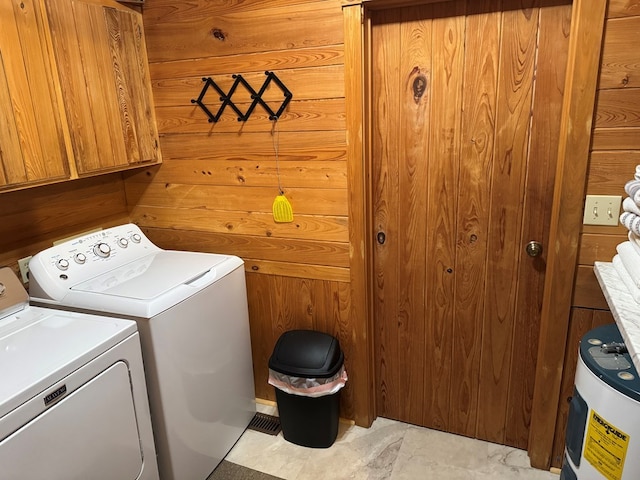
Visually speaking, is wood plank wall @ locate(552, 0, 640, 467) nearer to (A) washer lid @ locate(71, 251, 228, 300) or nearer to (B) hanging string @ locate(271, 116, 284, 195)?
(B) hanging string @ locate(271, 116, 284, 195)

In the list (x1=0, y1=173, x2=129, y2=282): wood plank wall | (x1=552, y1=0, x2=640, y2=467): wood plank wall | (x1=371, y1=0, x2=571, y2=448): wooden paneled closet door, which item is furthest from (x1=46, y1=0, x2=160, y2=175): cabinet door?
(x1=552, y1=0, x2=640, y2=467): wood plank wall

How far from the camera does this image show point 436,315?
7.05 ft

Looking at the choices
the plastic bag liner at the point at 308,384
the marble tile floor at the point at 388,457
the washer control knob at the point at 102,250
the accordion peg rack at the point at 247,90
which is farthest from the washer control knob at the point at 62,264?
the marble tile floor at the point at 388,457

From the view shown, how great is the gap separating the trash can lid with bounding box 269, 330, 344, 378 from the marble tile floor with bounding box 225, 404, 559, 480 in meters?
0.43

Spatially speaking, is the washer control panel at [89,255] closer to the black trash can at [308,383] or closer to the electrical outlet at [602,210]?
the black trash can at [308,383]

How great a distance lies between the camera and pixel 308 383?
83.0 inches

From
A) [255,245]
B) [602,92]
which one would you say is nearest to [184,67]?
[255,245]

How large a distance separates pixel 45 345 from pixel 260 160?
1.16m

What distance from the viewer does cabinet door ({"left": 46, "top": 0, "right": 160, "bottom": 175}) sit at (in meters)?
1.82

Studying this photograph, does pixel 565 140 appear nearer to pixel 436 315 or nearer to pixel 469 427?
pixel 436 315

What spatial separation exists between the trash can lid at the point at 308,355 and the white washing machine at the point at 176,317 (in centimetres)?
23

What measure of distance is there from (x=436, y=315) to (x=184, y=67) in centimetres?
165

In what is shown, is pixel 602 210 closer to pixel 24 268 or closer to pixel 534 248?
pixel 534 248

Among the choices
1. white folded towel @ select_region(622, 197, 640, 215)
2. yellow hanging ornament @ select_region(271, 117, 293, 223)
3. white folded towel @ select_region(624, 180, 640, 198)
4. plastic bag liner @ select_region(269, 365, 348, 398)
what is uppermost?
white folded towel @ select_region(624, 180, 640, 198)
